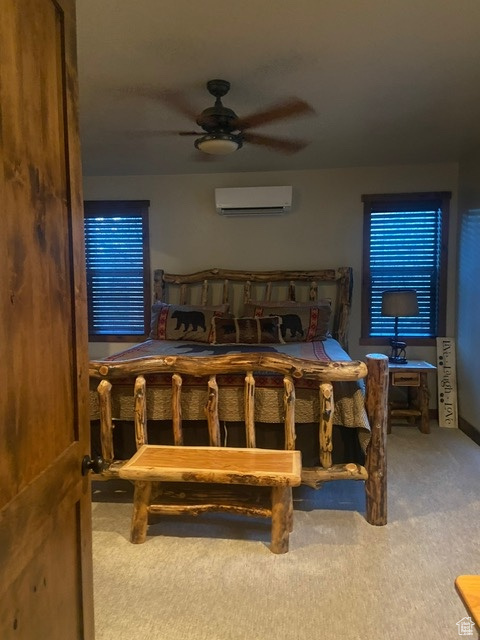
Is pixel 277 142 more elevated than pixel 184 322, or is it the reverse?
pixel 277 142

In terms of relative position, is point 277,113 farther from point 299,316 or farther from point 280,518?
point 280,518

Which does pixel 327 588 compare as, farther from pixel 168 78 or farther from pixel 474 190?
pixel 474 190

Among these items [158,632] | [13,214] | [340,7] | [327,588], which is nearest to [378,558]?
[327,588]

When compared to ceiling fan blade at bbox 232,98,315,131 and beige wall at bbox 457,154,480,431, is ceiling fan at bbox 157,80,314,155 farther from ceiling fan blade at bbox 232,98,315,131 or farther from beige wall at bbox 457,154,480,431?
beige wall at bbox 457,154,480,431

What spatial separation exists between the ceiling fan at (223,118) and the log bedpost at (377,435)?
1.53 m

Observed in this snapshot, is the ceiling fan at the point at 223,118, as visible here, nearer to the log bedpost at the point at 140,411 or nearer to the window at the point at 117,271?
the log bedpost at the point at 140,411

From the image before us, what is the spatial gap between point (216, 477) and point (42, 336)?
135 cm

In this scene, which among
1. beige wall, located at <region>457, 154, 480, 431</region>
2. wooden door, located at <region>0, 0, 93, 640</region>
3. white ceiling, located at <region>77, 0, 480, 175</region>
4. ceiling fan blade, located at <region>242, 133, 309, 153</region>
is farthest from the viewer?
beige wall, located at <region>457, 154, 480, 431</region>

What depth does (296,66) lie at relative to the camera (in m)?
2.33

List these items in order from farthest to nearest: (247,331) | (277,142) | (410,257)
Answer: (410,257) < (247,331) < (277,142)

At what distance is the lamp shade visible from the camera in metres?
3.98

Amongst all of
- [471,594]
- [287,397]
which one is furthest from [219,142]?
[471,594]

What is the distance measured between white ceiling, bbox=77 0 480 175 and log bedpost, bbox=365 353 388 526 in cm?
158

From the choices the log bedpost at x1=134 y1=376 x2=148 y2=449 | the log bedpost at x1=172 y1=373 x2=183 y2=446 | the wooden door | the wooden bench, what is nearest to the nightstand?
the wooden bench
